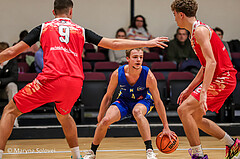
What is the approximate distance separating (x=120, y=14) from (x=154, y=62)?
8.56 ft

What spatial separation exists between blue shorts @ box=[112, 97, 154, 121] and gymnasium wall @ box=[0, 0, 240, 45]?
525 centimetres

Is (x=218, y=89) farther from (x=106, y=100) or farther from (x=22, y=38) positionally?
(x=22, y=38)

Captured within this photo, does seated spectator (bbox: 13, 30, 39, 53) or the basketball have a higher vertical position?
seated spectator (bbox: 13, 30, 39, 53)

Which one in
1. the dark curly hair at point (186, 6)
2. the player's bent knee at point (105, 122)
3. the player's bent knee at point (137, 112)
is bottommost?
the player's bent knee at point (105, 122)

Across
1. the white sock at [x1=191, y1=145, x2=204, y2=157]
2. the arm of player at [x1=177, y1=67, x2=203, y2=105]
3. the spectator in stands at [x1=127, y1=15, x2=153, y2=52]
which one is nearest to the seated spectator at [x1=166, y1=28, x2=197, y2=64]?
the spectator in stands at [x1=127, y1=15, x2=153, y2=52]

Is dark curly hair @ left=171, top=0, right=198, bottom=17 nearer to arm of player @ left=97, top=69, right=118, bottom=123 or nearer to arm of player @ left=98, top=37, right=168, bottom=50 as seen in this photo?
arm of player @ left=98, top=37, right=168, bottom=50

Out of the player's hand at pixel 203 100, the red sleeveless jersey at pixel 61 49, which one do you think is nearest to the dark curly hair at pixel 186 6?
the player's hand at pixel 203 100

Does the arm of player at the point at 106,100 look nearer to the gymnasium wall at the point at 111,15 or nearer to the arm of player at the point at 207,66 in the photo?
the arm of player at the point at 207,66

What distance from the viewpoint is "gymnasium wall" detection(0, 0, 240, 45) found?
962 centimetres

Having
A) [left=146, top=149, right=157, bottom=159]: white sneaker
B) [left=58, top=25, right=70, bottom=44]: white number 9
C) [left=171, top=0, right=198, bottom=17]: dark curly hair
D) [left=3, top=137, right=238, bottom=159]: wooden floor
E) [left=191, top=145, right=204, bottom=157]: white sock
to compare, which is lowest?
[left=3, top=137, right=238, bottom=159]: wooden floor

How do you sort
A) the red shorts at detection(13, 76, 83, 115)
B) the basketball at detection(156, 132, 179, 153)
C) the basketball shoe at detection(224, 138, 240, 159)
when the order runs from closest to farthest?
the red shorts at detection(13, 76, 83, 115) < the basketball shoe at detection(224, 138, 240, 159) < the basketball at detection(156, 132, 179, 153)

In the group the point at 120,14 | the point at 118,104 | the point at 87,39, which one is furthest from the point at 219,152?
the point at 120,14

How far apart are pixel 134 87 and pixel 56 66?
1.63 m

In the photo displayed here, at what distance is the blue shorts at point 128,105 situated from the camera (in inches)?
181
